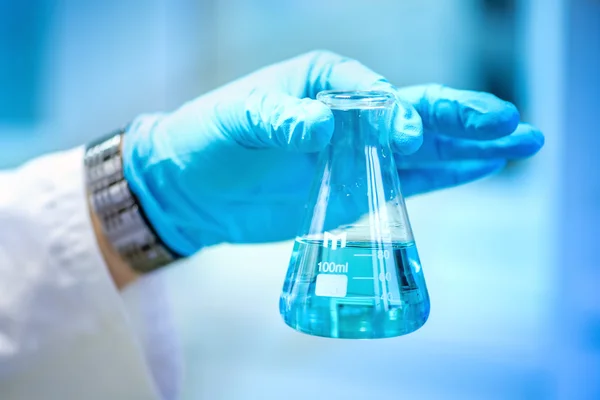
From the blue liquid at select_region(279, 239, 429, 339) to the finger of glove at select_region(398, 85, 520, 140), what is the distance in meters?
0.28

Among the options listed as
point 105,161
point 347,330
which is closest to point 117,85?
point 105,161

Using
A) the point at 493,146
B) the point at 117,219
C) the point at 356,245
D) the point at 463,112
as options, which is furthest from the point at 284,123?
the point at 117,219

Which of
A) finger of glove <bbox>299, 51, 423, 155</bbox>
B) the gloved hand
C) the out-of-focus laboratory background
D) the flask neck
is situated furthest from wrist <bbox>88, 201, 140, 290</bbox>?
the flask neck

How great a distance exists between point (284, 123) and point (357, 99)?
0.12 meters

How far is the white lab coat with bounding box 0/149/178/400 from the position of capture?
50.0 inches

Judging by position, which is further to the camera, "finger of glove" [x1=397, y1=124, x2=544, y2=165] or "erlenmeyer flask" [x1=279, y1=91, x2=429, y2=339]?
"finger of glove" [x1=397, y1=124, x2=544, y2=165]

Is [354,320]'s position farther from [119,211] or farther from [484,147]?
[119,211]

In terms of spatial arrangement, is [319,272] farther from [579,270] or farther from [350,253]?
[579,270]

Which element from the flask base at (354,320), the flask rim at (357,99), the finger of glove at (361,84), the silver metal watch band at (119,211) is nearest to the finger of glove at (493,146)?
the finger of glove at (361,84)

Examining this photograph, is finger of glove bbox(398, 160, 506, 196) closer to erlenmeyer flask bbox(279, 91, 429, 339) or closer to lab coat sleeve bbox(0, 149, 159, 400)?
erlenmeyer flask bbox(279, 91, 429, 339)

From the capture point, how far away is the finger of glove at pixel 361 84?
915mm

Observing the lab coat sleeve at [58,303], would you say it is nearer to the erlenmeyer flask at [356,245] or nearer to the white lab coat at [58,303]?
the white lab coat at [58,303]

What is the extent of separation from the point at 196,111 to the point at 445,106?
1.54 feet

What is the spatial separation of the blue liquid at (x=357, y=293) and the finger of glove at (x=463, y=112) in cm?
28
